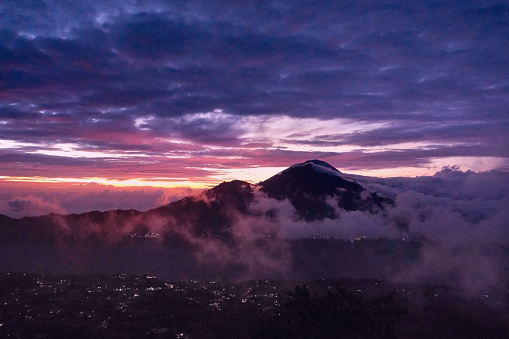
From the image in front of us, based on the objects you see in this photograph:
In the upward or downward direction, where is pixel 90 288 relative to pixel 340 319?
downward

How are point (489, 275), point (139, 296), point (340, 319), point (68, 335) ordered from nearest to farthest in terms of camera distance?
point (340, 319)
point (68, 335)
point (139, 296)
point (489, 275)

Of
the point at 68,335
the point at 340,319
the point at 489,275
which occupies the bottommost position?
the point at 489,275

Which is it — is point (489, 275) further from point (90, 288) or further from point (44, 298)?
point (44, 298)

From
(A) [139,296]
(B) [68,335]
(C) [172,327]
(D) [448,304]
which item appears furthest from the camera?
(A) [139,296]

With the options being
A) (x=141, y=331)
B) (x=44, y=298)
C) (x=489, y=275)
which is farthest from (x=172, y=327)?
(x=489, y=275)

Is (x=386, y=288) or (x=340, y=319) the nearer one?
(x=340, y=319)

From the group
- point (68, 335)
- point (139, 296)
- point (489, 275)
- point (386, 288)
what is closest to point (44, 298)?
point (139, 296)
